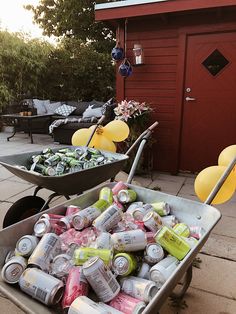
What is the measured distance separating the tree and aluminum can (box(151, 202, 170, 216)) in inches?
330

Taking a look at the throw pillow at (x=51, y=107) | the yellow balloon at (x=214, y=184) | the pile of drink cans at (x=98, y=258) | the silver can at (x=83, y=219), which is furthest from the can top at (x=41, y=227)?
the throw pillow at (x=51, y=107)

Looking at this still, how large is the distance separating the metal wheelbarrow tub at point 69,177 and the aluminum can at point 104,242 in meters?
0.58

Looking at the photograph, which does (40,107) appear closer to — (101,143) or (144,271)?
(101,143)

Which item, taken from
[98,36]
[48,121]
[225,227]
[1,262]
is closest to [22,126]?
[48,121]

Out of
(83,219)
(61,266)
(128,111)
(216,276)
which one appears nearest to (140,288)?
(61,266)

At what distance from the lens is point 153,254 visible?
108 cm

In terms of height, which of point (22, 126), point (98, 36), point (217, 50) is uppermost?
point (98, 36)

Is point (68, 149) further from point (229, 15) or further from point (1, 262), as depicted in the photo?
point (229, 15)

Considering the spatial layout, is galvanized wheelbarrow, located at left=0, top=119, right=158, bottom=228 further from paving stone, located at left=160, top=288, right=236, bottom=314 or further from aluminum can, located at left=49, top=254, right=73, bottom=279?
paving stone, located at left=160, top=288, right=236, bottom=314

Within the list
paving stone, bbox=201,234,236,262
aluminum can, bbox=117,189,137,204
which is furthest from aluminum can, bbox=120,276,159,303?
paving stone, bbox=201,234,236,262

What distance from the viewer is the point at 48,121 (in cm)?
684

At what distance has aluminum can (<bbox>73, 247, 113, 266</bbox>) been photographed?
3.31ft

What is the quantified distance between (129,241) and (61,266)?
0.27 metres

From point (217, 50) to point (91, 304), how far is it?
3503 millimetres
